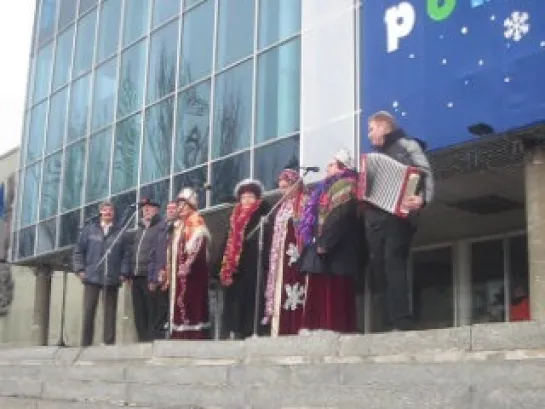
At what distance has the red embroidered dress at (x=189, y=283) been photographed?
7.53 m

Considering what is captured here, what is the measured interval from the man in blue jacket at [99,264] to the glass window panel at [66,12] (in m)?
9.71

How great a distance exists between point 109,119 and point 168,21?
230cm

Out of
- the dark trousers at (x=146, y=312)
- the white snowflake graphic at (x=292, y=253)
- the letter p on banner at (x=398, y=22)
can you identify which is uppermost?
the letter p on banner at (x=398, y=22)

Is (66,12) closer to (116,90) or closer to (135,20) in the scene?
(135,20)

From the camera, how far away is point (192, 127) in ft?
42.3

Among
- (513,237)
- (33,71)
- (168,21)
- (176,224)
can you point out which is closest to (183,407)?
(176,224)

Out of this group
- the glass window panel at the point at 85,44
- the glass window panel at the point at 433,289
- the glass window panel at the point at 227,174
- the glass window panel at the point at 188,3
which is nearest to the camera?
the glass window panel at the point at 227,174

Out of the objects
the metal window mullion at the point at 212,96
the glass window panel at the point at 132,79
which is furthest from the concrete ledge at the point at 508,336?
the glass window panel at the point at 132,79

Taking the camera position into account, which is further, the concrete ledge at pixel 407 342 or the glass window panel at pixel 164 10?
the glass window panel at pixel 164 10

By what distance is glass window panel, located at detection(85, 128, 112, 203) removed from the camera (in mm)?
15125

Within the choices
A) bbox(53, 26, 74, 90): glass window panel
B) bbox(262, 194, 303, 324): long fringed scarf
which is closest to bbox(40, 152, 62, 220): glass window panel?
bbox(53, 26, 74, 90): glass window panel

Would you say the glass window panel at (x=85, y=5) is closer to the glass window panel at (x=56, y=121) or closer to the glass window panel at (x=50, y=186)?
the glass window panel at (x=56, y=121)

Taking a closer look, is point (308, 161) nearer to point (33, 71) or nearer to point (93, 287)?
point (93, 287)

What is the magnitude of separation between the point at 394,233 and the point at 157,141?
341 inches
